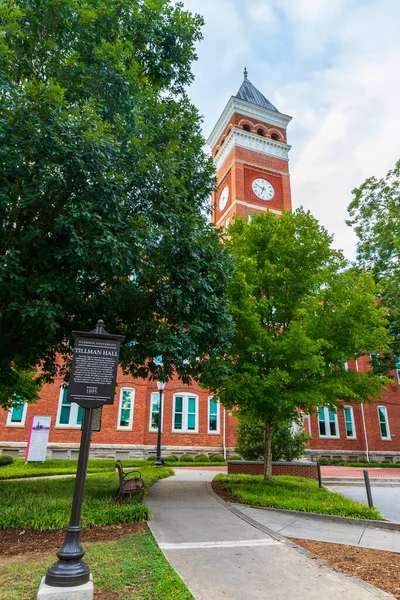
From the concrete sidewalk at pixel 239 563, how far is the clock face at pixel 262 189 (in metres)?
30.5

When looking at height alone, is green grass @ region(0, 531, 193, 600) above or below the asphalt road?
above

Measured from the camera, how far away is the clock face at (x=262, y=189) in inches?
1384

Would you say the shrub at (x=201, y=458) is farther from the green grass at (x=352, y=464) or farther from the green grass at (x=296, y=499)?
the green grass at (x=296, y=499)

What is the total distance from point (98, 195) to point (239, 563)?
6398mm

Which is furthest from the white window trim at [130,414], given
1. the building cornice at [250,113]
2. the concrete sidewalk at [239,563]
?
the building cornice at [250,113]

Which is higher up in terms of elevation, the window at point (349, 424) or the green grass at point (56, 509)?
the window at point (349, 424)

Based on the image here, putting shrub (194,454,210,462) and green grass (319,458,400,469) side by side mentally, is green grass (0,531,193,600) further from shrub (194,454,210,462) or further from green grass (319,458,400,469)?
green grass (319,458,400,469)

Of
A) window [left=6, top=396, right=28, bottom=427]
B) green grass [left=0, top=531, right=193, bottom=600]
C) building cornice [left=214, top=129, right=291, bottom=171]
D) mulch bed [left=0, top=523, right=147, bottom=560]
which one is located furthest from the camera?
building cornice [left=214, top=129, right=291, bottom=171]

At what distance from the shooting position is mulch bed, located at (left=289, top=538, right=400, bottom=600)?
198 inches

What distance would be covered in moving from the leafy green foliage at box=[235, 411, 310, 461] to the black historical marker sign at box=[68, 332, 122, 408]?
1322 centimetres

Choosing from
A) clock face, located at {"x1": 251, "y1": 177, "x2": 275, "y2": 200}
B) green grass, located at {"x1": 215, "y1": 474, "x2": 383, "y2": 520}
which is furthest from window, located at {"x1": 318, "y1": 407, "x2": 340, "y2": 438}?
clock face, located at {"x1": 251, "y1": 177, "x2": 275, "y2": 200}

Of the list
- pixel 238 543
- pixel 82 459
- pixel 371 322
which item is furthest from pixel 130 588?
pixel 371 322

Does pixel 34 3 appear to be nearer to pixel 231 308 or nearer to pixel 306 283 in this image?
pixel 231 308

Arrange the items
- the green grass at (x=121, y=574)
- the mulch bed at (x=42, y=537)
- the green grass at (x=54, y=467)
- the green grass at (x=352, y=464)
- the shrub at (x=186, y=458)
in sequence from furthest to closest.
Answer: the green grass at (x=352, y=464) < the shrub at (x=186, y=458) < the green grass at (x=54, y=467) < the mulch bed at (x=42, y=537) < the green grass at (x=121, y=574)
